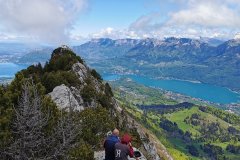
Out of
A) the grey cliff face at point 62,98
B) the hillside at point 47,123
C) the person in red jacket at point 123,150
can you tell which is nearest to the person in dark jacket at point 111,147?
the person in red jacket at point 123,150

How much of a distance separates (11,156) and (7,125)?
418 centimetres

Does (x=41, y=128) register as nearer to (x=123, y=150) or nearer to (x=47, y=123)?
(x=47, y=123)

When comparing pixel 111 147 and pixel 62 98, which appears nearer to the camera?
pixel 111 147

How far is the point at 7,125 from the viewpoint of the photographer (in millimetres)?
34562

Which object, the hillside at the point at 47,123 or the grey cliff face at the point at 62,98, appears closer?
the hillside at the point at 47,123

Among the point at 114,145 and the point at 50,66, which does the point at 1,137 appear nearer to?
the point at 114,145

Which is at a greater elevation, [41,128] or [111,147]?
[111,147]

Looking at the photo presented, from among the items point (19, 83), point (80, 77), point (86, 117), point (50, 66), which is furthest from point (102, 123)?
point (50, 66)

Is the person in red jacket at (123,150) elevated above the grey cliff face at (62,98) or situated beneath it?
elevated above

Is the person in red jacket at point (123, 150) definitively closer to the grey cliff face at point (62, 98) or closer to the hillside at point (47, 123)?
the hillside at point (47, 123)

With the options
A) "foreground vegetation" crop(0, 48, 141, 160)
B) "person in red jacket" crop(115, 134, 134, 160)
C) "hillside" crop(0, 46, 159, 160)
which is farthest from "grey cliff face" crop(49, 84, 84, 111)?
"person in red jacket" crop(115, 134, 134, 160)

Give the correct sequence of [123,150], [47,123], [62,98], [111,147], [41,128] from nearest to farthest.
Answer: [123,150], [111,147], [41,128], [47,123], [62,98]

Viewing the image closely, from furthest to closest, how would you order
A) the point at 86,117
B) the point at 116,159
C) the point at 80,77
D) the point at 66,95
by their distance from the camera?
the point at 80,77
the point at 66,95
the point at 86,117
the point at 116,159

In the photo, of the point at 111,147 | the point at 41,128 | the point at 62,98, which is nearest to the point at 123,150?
the point at 111,147
